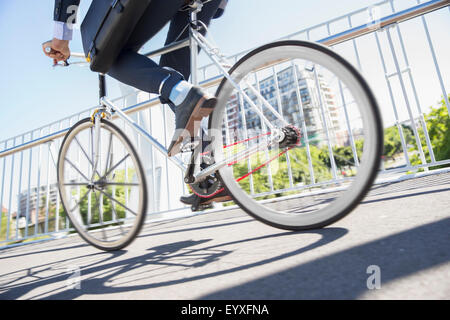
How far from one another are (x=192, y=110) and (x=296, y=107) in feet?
1.71

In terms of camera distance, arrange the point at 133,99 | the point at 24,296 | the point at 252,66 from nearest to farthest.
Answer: the point at 24,296 → the point at 252,66 → the point at 133,99

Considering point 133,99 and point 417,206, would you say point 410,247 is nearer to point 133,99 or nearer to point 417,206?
point 417,206

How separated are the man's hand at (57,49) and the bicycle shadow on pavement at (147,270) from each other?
1.15 m

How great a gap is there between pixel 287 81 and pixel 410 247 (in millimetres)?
946

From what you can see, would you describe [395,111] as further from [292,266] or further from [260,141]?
[292,266]

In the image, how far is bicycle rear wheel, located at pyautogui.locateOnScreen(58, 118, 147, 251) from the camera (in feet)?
4.49

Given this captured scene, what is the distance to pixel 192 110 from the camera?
3.31 ft

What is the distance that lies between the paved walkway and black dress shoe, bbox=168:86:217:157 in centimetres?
51

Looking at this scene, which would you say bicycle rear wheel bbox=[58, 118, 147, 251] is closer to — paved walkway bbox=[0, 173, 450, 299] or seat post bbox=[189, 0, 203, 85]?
paved walkway bbox=[0, 173, 450, 299]

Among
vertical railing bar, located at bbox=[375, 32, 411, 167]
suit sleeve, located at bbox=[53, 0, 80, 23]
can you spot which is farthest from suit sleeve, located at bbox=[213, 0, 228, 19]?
vertical railing bar, located at bbox=[375, 32, 411, 167]

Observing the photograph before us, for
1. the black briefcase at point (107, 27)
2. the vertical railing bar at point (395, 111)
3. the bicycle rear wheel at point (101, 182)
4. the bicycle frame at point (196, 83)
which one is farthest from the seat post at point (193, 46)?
the vertical railing bar at point (395, 111)

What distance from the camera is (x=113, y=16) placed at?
1049 mm
